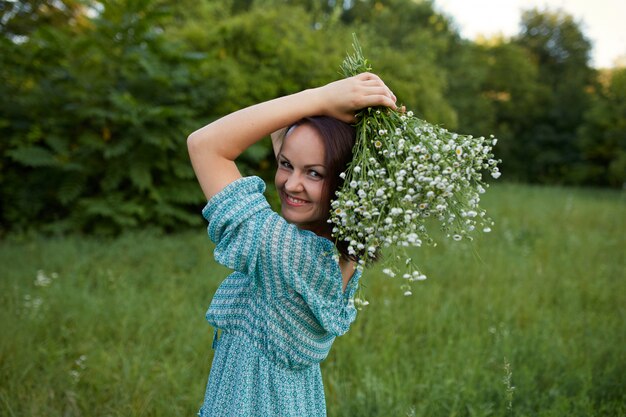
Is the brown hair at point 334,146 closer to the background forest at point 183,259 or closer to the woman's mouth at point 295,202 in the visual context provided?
the woman's mouth at point 295,202

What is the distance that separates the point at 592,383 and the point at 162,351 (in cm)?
269

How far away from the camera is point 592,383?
3.17 m

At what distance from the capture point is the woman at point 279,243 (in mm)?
1532

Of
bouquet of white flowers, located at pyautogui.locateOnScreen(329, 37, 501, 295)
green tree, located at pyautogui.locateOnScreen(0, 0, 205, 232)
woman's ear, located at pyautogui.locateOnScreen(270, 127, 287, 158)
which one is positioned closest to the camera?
bouquet of white flowers, located at pyautogui.locateOnScreen(329, 37, 501, 295)

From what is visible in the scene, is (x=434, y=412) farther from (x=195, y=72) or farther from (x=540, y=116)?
(x=540, y=116)

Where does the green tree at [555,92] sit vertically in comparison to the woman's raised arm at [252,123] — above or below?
above

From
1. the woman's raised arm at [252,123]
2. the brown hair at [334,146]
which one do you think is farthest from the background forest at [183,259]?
the woman's raised arm at [252,123]

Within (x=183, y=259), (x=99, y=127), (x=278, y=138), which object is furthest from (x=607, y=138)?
(x=278, y=138)

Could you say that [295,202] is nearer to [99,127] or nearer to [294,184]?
[294,184]

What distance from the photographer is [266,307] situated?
1.64 m

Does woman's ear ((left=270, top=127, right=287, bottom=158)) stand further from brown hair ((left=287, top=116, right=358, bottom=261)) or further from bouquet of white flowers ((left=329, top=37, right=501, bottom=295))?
bouquet of white flowers ((left=329, top=37, right=501, bottom=295))

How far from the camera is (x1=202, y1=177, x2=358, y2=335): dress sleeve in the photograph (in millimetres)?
1523

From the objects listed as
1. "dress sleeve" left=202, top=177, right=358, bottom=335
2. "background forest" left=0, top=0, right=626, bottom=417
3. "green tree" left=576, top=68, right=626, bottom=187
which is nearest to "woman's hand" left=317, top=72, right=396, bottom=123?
"dress sleeve" left=202, top=177, right=358, bottom=335

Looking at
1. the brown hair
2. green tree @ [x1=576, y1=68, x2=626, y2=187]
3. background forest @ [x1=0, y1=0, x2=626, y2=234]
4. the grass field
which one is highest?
green tree @ [x1=576, y1=68, x2=626, y2=187]
